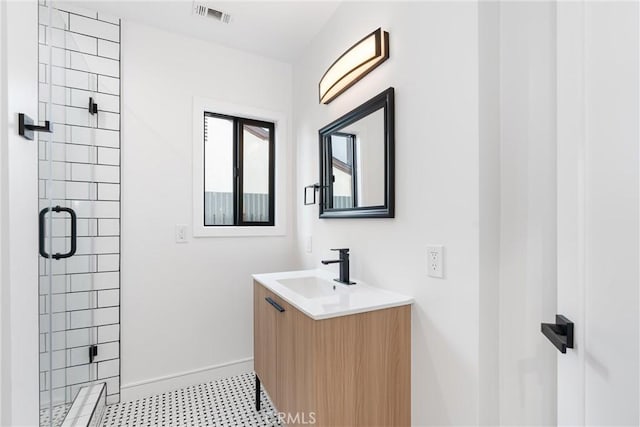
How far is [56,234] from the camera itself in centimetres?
134

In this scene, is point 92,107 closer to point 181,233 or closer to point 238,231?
point 181,233

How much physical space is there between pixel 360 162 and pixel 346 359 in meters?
1.03

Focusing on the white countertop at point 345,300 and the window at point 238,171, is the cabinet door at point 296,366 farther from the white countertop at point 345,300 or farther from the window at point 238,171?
the window at point 238,171

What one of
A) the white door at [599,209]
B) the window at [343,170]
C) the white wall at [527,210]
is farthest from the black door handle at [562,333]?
the window at [343,170]

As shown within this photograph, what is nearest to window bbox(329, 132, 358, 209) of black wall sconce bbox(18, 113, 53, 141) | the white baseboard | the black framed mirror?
the black framed mirror

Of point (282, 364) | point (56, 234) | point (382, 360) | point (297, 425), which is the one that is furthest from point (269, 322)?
point (56, 234)

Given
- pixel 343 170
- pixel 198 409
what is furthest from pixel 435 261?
pixel 198 409

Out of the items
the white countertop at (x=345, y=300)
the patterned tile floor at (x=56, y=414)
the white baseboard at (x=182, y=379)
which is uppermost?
the white countertop at (x=345, y=300)

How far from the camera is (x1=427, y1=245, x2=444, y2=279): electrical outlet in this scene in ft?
3.79

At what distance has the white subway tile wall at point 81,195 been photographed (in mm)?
1279

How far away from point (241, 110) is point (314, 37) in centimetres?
78

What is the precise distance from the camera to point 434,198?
1196 mm

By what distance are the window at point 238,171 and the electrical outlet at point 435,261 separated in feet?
5.15

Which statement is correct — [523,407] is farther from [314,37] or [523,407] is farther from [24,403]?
[314,37]
